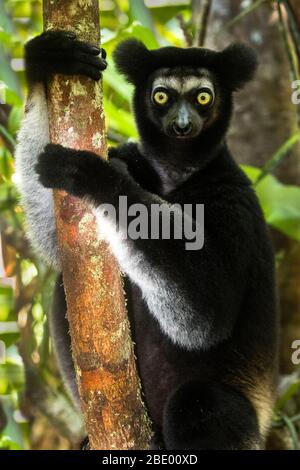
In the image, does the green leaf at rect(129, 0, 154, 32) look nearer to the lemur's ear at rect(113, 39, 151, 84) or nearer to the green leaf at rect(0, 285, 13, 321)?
the lemur's ear at rect(113, 39, 151, 84)

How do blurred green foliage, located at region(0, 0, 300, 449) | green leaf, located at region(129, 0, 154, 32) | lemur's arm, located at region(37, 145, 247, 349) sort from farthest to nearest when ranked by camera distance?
green leaf, located at region(129, 0, 154, 32) < blurred green foliage, located at region(0, 0, 300, 449) < lemur's arm, located at region(37, 145, 247, 349)

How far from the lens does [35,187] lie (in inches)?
140

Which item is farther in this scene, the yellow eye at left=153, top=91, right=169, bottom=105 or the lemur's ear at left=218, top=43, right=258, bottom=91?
the lemur's ear at left=218, top=43, right=258, bottom=91

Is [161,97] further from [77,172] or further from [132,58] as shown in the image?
[77,172]

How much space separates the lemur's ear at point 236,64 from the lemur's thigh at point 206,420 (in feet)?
5.56

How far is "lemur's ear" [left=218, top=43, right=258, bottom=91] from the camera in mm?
3762

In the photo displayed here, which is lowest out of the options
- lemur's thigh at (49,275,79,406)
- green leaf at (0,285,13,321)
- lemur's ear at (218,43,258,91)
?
lemur's thigh at (49,275,79,406)

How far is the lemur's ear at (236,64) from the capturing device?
148 inches

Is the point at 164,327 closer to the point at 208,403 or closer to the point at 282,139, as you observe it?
the point at 208,403

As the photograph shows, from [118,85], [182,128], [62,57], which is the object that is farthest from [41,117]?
[118,85]

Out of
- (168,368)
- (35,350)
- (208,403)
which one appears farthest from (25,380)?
(208,403)

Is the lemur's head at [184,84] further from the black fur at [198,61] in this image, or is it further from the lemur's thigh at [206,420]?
the lemur's thigh at [206,420]

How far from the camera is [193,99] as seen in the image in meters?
3.59

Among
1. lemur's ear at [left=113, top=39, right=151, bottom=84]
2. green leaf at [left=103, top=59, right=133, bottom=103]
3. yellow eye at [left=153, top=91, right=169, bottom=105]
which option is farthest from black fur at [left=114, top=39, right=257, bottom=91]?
green leaf at [left=103, top=59, right=133, bottom=103]
